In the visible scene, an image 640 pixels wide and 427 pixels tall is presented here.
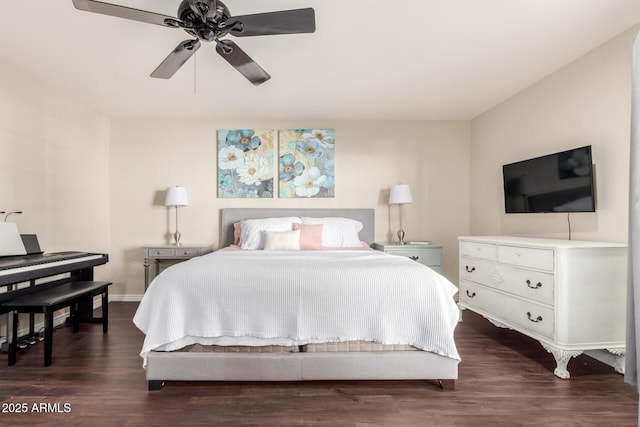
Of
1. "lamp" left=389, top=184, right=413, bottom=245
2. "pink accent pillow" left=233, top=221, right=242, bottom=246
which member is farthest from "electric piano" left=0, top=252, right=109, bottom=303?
"lamp" left=389, top=184, right=413, bottom=245

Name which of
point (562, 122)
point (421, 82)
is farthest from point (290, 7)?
point (562, 122)

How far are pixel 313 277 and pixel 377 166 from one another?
2798mm

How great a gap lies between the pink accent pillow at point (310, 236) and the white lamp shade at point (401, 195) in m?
1.04

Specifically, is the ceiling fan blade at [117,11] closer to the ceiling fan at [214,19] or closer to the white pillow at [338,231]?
the ceiling fan at [214,19]

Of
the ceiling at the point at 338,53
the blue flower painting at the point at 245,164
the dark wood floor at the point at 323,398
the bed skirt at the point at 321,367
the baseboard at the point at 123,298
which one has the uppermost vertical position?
the ceiling at the point at 338,53

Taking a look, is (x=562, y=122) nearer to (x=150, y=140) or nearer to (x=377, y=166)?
(x=377, y=166)

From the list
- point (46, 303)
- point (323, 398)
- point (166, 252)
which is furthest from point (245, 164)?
point (323, 398)

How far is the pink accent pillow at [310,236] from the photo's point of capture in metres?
3.77

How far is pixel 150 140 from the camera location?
4.52 meters

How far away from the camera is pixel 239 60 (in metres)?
2.31

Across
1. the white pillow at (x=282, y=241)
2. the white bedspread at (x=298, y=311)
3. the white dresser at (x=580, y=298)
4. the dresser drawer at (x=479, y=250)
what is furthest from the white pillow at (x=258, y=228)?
the white dresser at (x=580, y=298)

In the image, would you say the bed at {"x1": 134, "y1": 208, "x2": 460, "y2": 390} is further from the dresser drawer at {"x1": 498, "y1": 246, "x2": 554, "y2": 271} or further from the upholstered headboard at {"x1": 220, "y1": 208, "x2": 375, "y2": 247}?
the upholstered headboard at {"x1": 220, "y1": 208, "x2": 375, "y2": 247}

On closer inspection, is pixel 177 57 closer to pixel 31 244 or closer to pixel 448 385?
pixel 31 244

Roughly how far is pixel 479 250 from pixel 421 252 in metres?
0.95
